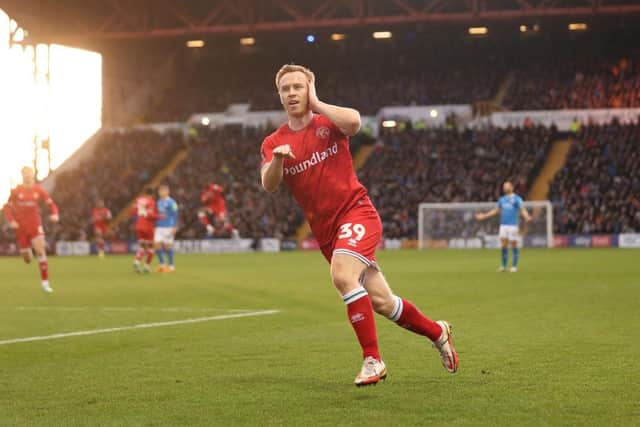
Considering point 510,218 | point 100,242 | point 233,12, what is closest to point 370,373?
point 510,218

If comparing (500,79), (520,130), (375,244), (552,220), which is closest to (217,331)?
(375,244)

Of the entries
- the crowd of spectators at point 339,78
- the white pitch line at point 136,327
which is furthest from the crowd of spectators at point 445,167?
the white pitch line at point 136,327

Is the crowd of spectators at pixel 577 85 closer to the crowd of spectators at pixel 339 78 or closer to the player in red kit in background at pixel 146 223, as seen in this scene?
the crowd of spectators at pixel 339 78

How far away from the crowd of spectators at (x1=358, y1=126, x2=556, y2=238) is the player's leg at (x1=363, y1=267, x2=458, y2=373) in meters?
36.5

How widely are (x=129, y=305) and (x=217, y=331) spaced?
4.70 metres

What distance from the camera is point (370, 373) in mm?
7156

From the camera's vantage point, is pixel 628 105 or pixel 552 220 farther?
pixel 628 105

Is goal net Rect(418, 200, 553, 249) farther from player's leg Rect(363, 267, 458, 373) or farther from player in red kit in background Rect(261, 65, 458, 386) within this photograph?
player in red kit in background Rect(261, 65, 458, 386)

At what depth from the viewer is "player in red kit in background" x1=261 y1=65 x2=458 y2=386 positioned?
24.6 feet

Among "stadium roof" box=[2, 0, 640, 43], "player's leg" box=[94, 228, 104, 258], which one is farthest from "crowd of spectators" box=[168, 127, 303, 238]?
"stadium roof" box=[2, 0, 640, 43]

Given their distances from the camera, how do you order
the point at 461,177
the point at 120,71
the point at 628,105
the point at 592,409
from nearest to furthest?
the point at 592,409 → the point at 461,177 → the point at 628,105 → the point at 120,71

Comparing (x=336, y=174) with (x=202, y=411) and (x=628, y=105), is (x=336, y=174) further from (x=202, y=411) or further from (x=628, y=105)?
(x=628, y=105)

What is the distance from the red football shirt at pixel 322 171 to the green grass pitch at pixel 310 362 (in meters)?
1.32

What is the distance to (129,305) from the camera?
53.0ft
